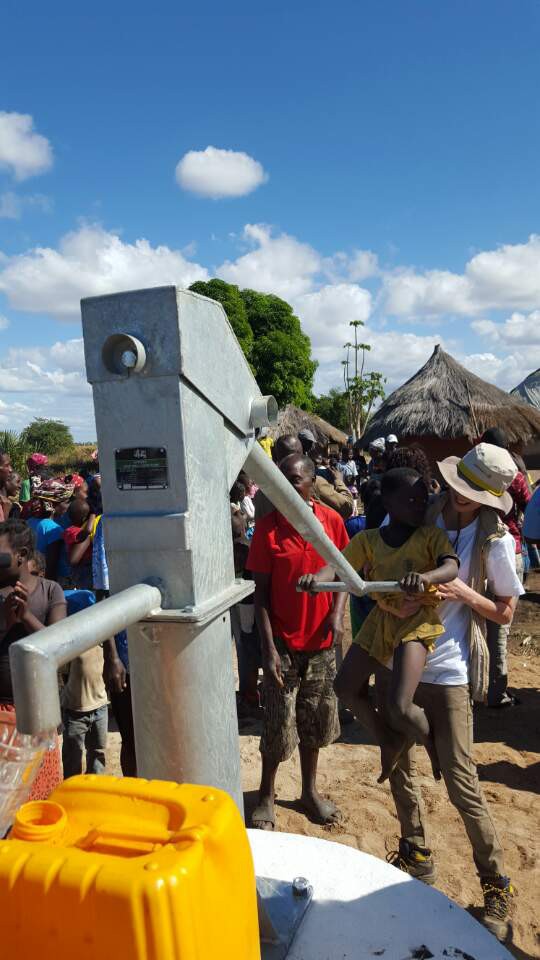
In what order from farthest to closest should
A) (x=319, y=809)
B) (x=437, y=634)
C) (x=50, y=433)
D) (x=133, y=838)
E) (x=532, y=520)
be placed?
(x=50, y=433) < (x=532, y=520) < (x=319, y=809) < (x=437, y=634) < (x=133, y=838)

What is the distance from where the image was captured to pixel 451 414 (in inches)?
542

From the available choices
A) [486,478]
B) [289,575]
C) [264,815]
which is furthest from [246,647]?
[486,478]

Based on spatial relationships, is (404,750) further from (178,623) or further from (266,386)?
(266,386)

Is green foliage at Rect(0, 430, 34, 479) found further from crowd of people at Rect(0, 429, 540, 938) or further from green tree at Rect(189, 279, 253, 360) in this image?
crowd of people at Rect(0, 429, 540, 938)

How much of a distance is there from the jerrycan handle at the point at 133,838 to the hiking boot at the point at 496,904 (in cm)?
229

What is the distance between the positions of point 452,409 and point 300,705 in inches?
445

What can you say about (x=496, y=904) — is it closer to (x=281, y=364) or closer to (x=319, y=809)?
(x=319, y=809)

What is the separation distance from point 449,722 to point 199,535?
6.60 feet

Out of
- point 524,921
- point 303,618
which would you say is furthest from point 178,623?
point 524,921

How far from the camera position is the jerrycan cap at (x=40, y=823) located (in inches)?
34.8

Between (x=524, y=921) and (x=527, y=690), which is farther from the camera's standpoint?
(x=527, y=690)

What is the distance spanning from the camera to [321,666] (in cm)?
345

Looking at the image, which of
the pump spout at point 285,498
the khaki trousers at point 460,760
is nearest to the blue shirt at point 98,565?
the khaki trousers at point 460,760

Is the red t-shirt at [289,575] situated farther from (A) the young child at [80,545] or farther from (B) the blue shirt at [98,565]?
(A) the young child at [80,545]
